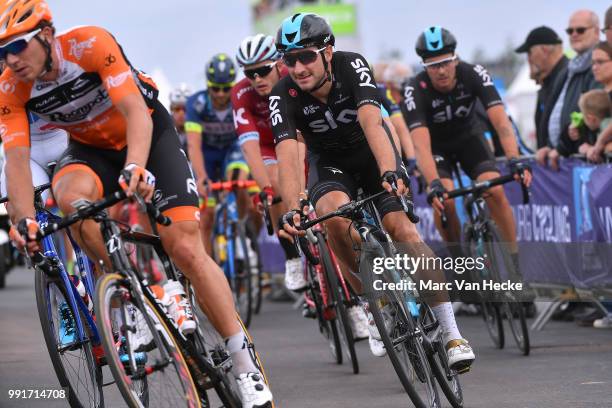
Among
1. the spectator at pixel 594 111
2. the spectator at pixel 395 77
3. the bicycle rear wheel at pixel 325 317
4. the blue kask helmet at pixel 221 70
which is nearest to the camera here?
the bicycle rear wheel at pixel 325 317

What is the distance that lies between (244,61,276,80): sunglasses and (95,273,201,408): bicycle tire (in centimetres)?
476

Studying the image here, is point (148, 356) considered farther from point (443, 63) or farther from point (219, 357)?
point (443, 63)

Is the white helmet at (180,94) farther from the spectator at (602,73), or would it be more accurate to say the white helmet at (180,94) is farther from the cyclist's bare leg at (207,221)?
the spectator at (602,73)

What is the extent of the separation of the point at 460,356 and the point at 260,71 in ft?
13.2

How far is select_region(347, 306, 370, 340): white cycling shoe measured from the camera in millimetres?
9391

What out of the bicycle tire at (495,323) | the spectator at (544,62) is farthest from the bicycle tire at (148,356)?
the spectator at (544,62)

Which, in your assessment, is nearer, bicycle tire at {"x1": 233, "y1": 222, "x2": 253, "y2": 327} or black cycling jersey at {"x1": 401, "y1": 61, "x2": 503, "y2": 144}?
black cycling jersey at {"x1": 401, "y1": 61, "x2": 503, "y2": 144}

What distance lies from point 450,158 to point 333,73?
152 inches

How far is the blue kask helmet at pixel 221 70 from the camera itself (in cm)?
1305

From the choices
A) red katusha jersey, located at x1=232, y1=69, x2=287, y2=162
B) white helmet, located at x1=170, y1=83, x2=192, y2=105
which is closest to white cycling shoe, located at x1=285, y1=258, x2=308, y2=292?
red katusha jersey, located at x1=232, y1=69, x2=287, y2=162

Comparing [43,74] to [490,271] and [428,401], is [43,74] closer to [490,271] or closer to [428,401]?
[428,401]

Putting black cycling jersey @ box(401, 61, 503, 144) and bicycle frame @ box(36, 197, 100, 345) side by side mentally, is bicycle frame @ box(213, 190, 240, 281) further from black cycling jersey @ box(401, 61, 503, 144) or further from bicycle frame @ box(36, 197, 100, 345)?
bicycle frame @ box(36, 197, 100, 345)

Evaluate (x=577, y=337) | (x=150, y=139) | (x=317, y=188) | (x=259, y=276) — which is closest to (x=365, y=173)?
(x=317, y=188)

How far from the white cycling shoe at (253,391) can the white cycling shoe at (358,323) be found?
2846 millimetres
